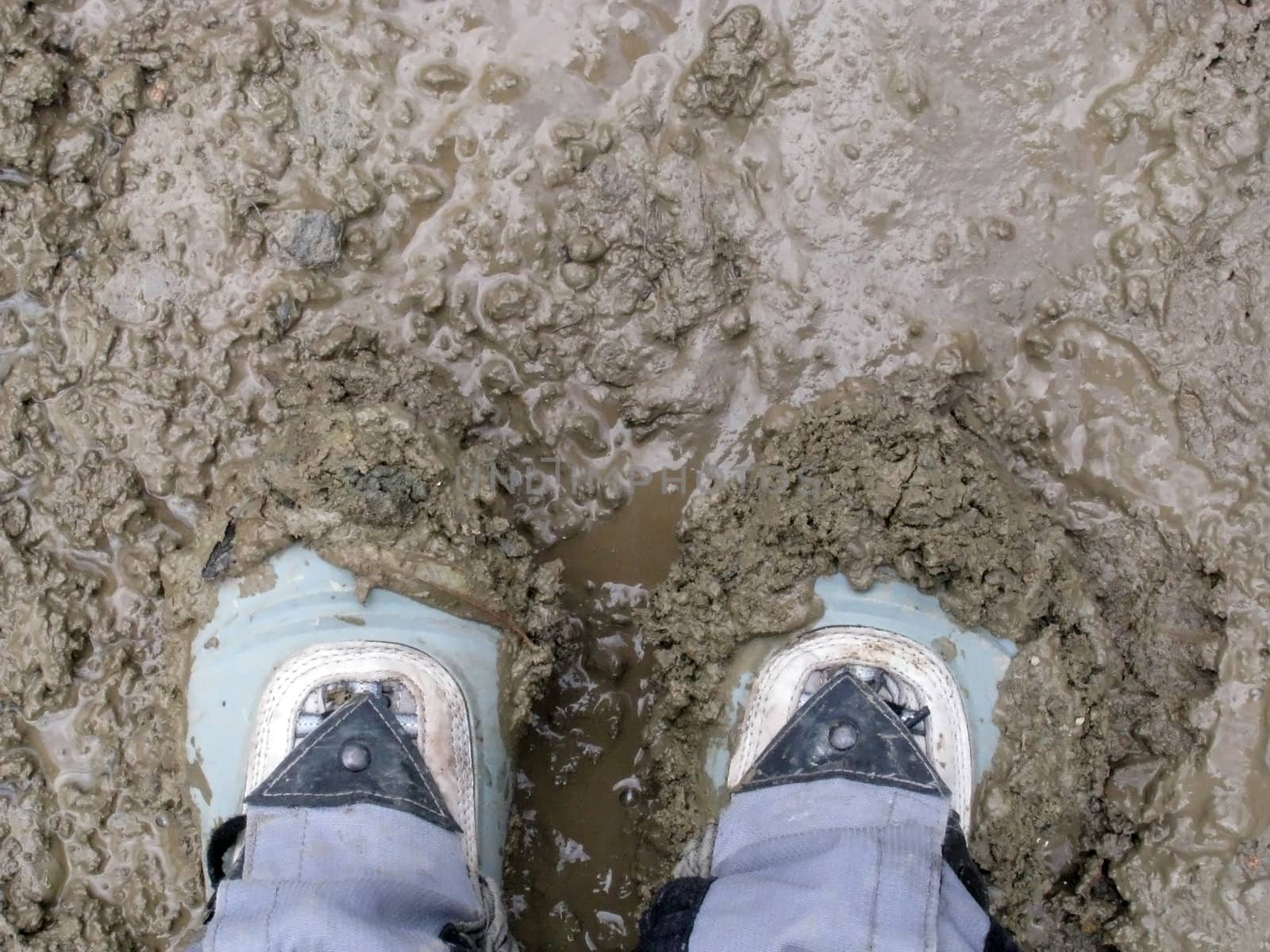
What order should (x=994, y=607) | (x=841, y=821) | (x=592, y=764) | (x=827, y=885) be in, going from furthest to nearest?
1. (x=592, y=764)
2. (x=994, y=607)
3. (x=841, y=821)
4. (x=827, y=885)

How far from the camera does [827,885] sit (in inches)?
64.6

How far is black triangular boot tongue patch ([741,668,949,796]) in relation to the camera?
6.04 ft

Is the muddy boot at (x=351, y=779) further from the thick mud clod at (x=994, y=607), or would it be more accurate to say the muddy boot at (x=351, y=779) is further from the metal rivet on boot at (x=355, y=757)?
the thick mud clod at (x=994, y=607)

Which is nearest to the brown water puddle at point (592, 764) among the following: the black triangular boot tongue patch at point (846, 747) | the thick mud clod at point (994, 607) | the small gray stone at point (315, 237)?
the thick mud clod at point (994, 607)

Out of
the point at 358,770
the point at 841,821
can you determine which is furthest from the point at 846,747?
the point at 358,770

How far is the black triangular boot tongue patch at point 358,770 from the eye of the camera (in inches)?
71.4

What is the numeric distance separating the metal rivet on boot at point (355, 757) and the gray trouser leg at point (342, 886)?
0.07 meters

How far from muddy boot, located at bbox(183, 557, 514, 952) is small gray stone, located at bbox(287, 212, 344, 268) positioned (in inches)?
25.1

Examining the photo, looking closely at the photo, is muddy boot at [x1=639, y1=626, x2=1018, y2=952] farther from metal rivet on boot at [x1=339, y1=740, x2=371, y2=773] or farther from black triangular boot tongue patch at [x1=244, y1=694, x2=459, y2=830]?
metal rivet on boot at [x1=339, y1=740, x2=371, y2=773]

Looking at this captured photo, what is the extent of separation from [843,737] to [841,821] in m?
0.16

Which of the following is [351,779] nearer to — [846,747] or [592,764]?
[592,764]

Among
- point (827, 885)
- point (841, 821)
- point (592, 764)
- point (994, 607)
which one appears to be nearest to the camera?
point (827, 885)

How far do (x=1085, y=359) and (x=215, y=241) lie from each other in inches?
71.9

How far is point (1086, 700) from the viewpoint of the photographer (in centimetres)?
210
